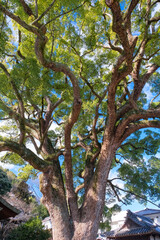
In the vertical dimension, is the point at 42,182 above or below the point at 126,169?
below

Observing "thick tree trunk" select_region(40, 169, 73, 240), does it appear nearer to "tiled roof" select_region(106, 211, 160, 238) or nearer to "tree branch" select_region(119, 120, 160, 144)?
"tree branch" select_region(119, 120, 160, 144)

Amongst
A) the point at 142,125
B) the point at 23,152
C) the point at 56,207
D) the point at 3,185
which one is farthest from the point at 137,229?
the point at 3,185

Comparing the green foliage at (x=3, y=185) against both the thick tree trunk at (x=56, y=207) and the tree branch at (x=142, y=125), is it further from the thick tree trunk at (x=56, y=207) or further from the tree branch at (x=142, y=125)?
the tree branch at (x=142, y=125)

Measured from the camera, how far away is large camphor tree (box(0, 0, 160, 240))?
4.11 meters

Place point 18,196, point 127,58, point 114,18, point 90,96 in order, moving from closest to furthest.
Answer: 1. point 114,18
2. point 127,58
3. point 90,96
4. point 18,196

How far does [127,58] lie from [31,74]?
2.51 m

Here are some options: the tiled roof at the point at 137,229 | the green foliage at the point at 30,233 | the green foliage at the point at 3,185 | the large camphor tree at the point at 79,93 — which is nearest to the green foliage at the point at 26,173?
the large camphor tree at the point at 79,93

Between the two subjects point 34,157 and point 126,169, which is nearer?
point 34,157

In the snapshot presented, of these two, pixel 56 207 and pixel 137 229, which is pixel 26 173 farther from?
pixel 137 229

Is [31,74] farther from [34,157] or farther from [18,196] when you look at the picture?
[18,196]

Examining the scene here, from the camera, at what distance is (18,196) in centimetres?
1631

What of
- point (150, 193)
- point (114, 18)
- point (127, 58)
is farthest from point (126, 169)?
point (114, 18)

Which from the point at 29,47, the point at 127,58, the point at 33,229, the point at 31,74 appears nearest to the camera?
the point at 127,58

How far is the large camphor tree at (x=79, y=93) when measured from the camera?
4113 mm
